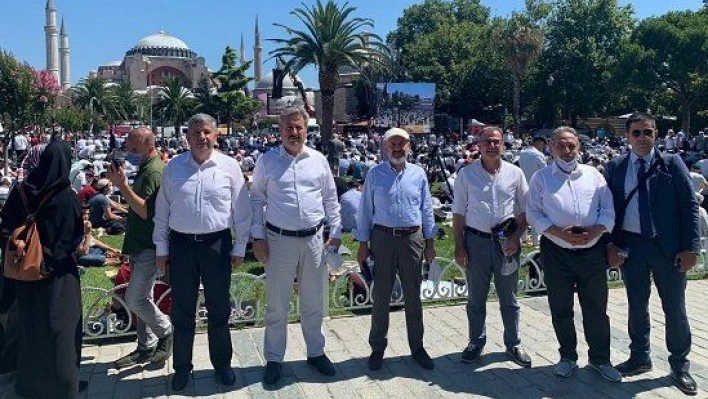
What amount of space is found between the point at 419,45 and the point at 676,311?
51210 millimetres

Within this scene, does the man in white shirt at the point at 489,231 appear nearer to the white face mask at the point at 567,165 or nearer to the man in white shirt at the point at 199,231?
the white face mask at the point at 567,165

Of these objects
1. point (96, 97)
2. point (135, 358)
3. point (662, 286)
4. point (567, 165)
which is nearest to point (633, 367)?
point (662, 286)

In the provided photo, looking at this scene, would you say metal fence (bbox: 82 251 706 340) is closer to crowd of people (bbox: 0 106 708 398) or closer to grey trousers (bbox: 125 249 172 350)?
grey trousers (bbox: 125 249 172 350)

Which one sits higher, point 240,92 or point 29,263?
point 240,92

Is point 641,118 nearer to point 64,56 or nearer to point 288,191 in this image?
point 288,191

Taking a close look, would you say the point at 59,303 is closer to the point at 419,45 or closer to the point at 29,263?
the point at 29,263

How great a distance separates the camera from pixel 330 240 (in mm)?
4336

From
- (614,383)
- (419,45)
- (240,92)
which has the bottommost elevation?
(614,383)

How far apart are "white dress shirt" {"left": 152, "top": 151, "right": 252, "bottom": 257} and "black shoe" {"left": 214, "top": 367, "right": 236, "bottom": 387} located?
803mm

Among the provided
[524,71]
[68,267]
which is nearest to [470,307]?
[68,267]

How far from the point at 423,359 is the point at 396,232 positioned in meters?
0.98

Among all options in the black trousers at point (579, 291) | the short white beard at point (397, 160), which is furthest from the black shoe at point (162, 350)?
the black trousers at point (579, 291)

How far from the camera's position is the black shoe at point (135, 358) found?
4.42 meters

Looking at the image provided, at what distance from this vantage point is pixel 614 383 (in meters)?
4.15
